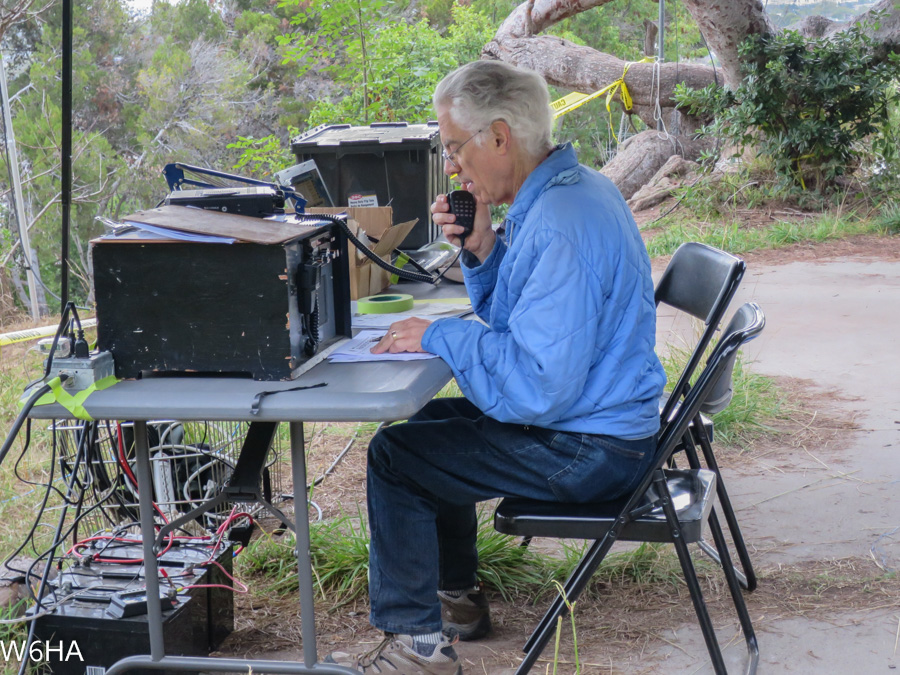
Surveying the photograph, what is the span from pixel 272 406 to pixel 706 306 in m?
1.21

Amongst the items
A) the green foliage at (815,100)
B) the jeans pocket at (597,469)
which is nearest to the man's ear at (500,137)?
the jeans pocket at (597,469)

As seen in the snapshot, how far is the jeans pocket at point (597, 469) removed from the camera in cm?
183

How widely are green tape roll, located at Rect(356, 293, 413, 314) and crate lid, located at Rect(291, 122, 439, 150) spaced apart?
1026 millimetres

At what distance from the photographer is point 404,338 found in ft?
6.01

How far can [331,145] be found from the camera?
129 inches

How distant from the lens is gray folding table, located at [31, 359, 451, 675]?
156cm

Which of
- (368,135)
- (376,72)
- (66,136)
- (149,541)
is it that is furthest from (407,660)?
(376,72)

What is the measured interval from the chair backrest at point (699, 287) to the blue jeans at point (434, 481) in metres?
0.35

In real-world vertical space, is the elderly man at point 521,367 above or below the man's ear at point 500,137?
below

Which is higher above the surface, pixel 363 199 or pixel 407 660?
pixel 363 199

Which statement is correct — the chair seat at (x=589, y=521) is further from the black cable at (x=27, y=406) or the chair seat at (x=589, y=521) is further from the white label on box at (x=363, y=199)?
the white label on box at (x=363, y=199)

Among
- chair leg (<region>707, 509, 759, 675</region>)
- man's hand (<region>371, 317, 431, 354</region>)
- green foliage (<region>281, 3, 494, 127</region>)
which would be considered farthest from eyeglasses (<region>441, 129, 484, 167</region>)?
green foliage (<region>281, 3, 494, 127</region>)

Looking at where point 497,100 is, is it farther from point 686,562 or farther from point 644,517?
point 686,562

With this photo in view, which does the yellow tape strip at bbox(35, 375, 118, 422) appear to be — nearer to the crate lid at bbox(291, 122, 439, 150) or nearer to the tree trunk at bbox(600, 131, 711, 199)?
the crate lid at bbox(291, 122, 439, 150)
